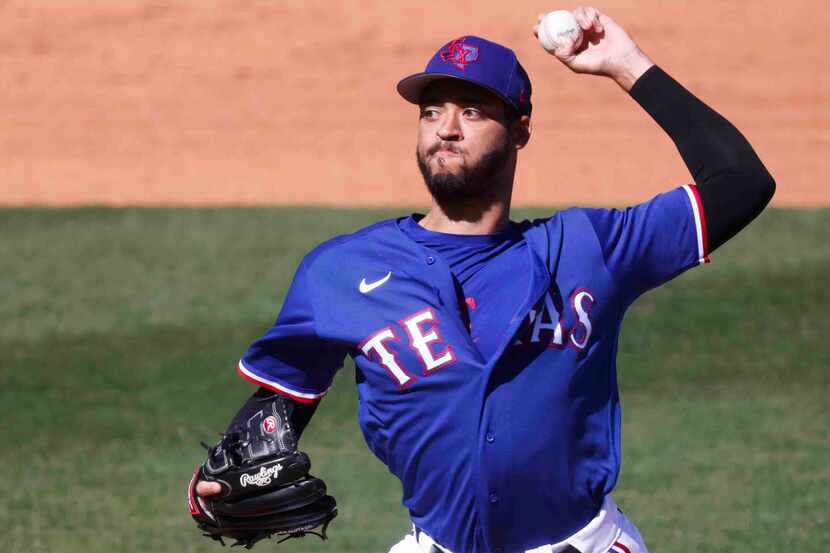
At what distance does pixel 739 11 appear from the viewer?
62.4 feet

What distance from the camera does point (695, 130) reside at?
3803 mm

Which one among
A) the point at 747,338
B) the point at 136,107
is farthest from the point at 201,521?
the point at 136,107

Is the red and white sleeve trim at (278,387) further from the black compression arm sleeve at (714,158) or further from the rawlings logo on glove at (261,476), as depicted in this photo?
the black compression arm sleeve at (714,158)

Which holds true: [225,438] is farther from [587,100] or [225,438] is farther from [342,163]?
[587,100]

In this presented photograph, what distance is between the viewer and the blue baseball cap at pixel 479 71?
3.78 m

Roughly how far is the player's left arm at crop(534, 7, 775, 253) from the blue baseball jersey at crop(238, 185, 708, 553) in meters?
0.07

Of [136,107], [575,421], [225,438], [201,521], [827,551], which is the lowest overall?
[136,107]

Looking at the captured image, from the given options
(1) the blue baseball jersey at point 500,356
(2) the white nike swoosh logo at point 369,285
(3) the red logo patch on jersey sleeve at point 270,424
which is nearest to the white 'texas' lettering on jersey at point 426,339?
(1) the blue baseball jersey at point 500,356

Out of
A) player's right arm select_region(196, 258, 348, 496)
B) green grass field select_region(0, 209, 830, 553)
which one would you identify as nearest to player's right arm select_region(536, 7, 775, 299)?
player's right arm select_region(196, 258, 348, 496)

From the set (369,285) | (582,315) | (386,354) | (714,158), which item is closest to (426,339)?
(386,354)

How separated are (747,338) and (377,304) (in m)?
6.73

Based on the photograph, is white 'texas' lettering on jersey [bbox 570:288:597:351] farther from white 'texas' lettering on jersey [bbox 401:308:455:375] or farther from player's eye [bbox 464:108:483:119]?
player's eye [bbox 464:108:483:119]

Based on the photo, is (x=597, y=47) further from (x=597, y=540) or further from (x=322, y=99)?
(x=322, y=99)

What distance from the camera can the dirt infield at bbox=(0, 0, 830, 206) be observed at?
15.7 metres
